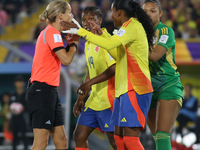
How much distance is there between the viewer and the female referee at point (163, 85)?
3674mm

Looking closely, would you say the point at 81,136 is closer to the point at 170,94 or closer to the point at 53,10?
the point at 170,94

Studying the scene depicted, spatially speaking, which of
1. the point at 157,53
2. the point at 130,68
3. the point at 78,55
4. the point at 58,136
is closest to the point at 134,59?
the point at 130,68

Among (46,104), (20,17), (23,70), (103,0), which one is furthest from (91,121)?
(20,17)

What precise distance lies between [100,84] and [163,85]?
2.55 feet

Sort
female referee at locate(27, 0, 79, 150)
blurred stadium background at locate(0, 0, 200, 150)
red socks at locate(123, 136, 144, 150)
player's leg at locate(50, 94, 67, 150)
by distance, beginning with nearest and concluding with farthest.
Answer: red socks at locate(123, 136, 144, 150) < female referee at locate(27, 0, 79, 150) < player's leg at locate(50, 94, 67, 150) < blurred stadium background at locate(0, 0, 200, 150)

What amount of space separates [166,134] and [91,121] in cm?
92

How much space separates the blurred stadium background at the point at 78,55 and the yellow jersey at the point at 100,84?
10.3ft

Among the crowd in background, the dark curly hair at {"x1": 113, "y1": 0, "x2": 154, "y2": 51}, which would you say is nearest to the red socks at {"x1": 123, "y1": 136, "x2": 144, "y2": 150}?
the dark curly hair at {"x1": 113, "y1": 0, "x2": 154, "y2": 51}

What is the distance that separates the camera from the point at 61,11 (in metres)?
3.78

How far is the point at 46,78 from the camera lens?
12.0ft

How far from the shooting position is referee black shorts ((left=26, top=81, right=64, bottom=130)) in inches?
142

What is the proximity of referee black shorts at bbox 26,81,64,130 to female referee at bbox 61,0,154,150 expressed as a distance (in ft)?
2.38

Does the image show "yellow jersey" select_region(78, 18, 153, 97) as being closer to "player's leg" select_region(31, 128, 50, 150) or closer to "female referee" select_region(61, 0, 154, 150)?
"female referee" select_region(61, 0, 154, 150)

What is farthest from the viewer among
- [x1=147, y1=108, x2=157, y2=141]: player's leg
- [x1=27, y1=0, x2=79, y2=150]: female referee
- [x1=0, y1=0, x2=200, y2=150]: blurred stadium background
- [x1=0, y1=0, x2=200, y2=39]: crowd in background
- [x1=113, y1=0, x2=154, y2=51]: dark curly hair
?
[x1=0, y1=0, x2=200, y2=39]: crowd in background
